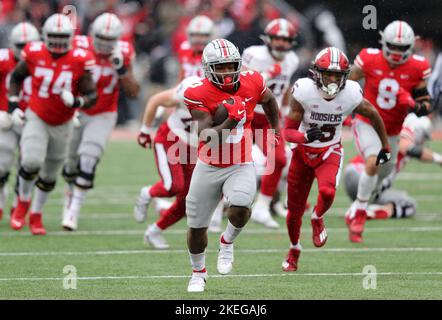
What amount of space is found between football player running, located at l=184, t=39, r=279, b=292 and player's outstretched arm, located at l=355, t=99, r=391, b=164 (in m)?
1.27

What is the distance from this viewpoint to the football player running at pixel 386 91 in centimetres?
988

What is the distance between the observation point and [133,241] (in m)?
9.97

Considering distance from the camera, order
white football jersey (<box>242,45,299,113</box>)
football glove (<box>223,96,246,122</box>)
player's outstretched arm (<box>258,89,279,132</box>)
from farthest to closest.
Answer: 1. white football jersey (<box>242,45,299,113</box>)
2. player's outstretched arm (<box>258,89,279,132</box>)
3. football glove (<box>223,96,246,122</box>)

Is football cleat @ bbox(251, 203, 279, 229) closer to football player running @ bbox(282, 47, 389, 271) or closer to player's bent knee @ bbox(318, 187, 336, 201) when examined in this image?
football player running @ bbox(282, 47, 389, 271)

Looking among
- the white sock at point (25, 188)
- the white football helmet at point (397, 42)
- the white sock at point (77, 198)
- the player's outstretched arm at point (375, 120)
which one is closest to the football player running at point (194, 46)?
the white sock at point (77, 198)

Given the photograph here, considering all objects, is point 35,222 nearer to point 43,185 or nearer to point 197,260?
point 43,185

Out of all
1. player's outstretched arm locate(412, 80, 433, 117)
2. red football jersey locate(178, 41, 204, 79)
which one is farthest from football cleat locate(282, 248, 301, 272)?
red football jersey locate(178, 41, 204, 79)

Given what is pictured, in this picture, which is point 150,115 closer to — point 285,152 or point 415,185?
point 285,152

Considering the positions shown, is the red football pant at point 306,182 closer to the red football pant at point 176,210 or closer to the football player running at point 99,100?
the red football pant at point 176,210

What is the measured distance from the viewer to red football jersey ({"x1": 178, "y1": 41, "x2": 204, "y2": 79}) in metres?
11.2

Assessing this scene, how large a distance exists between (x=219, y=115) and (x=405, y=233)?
3670 millimetres

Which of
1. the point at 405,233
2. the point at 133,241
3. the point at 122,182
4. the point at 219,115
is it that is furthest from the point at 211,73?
the point at 122,182

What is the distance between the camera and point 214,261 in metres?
8.78

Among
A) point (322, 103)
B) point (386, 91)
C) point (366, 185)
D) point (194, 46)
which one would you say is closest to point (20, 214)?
point (194, 46)
